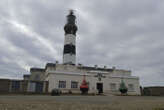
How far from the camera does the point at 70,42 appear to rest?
33125mm

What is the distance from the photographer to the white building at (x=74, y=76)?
26578 mm

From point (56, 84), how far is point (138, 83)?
17.0 meters

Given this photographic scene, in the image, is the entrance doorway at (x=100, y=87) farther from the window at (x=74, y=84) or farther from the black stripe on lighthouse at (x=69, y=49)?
the black stripe on lighthouse at (x=69, y=49)

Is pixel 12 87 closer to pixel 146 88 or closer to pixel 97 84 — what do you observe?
pixel 97 84

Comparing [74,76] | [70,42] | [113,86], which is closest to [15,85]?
[74,76]

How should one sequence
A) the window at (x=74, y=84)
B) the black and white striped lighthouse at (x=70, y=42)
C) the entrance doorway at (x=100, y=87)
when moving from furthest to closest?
the black and white striped lighthouse at (x=70, y=42) < the entrance doorway at (x=100, y=87) < the window at (x=74, y=84)

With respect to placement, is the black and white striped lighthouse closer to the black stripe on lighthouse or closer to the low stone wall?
the black stripe on lighthouse

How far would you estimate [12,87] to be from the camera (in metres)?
24.7

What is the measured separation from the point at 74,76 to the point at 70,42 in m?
8.75

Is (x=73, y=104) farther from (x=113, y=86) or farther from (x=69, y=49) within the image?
(x=69, y=49)

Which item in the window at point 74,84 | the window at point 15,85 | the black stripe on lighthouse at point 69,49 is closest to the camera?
the window at point 15,85

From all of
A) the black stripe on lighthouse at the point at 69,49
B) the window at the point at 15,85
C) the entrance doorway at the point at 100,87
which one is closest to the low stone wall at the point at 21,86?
the window at the point at 15,85

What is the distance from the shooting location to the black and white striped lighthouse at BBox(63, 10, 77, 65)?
32.4m

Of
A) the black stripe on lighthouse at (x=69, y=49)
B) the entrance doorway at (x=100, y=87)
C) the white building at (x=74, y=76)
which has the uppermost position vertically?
the black stripe on lighthouse at (x=69, y=49)
